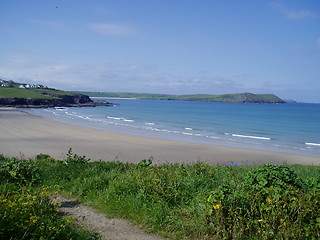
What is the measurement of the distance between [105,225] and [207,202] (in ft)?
6.89

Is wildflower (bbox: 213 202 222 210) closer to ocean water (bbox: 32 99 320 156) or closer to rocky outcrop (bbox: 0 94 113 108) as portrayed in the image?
ocean water (bbox: 32 99 320 156)

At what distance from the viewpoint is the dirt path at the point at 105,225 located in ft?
19.3

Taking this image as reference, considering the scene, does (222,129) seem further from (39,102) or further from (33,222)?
(39,102)

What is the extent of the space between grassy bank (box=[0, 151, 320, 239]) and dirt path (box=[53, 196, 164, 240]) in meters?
0.20

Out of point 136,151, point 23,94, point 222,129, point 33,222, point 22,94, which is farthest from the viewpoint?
point 23,94

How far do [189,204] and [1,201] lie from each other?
380 cm

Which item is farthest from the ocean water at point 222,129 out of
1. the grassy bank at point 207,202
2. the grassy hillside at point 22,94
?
the grassy hillside at point 22,94

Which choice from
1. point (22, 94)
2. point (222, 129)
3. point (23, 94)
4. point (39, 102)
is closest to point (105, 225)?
point (222, 129)

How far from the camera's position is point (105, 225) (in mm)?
6285

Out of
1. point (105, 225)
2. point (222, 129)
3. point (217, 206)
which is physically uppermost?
point (217, 206)

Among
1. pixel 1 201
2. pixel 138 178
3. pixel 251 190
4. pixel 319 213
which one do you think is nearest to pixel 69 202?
pixel 138 178

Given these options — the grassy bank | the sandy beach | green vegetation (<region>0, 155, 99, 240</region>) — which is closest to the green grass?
the sandy beach

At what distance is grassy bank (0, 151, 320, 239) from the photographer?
220 inches

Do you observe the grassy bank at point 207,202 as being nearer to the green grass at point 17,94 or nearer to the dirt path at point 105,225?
the dirt path at point 105,225
